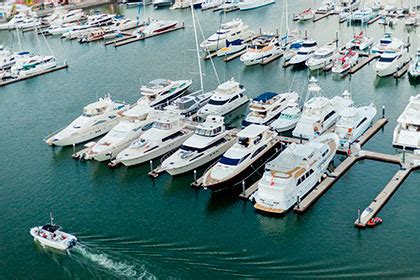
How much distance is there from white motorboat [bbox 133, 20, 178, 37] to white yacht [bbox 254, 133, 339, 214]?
58.1 metres

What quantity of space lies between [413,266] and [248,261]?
956cm

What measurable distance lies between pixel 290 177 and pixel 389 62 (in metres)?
31.0

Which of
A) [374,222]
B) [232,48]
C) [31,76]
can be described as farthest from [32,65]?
[374,222]

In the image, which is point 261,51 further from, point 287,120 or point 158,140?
point 158,140

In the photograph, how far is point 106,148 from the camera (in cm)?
4984

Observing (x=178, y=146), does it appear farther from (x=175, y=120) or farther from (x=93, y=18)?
(x=93, y=18)

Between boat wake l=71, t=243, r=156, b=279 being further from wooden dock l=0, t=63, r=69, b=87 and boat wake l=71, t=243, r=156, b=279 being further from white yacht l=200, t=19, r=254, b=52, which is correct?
white yacht l=200, t=19, r=254, b=52

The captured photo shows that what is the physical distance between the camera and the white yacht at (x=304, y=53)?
231 feet

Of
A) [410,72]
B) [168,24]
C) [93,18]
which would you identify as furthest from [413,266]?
[93,18]

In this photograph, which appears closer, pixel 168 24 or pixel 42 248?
pixel 42 248

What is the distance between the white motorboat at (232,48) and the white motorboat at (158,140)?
91.2ft

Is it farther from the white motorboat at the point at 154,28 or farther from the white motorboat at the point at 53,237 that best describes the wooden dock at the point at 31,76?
the white motorboat at the point at 53,237

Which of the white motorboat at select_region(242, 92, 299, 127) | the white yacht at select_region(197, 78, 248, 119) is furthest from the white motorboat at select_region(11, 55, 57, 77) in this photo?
the white motorboat at select_region(242, 92, 299, 127)

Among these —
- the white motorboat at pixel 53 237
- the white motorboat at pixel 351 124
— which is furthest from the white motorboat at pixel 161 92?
the white motorboat at pixel 53 237
